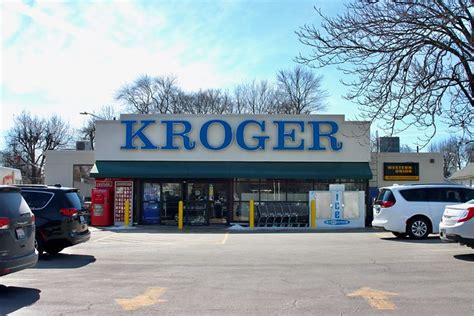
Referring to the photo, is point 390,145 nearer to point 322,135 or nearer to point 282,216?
point 322,135

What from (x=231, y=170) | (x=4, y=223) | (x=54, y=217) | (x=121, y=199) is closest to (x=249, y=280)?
(x=4, y=223)

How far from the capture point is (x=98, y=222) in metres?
24.0

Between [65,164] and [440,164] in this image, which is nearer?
[440,164]

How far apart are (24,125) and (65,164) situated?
39243 mm

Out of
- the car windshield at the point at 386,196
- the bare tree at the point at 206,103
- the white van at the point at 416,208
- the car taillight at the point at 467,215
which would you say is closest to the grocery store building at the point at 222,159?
the car windshield at the point at 386,196

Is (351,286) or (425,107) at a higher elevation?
(425,107)

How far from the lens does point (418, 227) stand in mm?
16703

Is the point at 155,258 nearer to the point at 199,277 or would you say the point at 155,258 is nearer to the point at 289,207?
the point at 199,277

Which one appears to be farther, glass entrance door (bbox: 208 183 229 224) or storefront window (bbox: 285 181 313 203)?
glass entrance door (bbox: 208 183 229 224)

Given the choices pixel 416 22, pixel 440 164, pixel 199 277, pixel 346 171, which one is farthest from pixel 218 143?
pixel 199 277

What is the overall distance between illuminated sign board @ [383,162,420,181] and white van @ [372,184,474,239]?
10.8 m

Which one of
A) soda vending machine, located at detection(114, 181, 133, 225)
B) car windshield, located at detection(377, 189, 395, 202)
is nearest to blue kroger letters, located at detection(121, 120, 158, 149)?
soda vending machine, located at detection(114, 181, 133, 225)

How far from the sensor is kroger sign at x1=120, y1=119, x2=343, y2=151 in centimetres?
2514

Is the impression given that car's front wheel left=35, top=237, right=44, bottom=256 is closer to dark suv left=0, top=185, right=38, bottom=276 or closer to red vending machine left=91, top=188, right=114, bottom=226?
dark suv left=0, top=185, right=38, bottom=276
